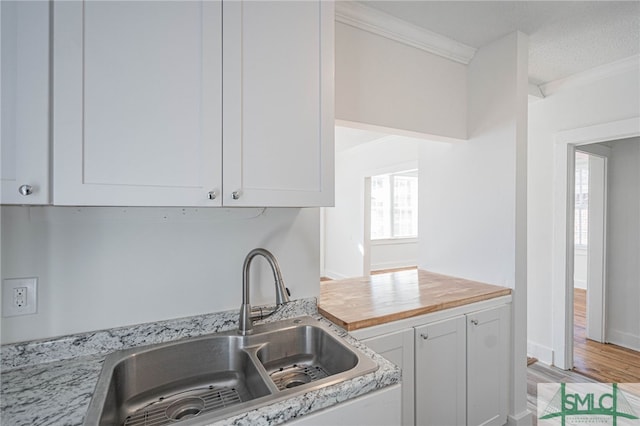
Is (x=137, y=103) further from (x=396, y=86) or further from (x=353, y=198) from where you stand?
(x=353, y=198)

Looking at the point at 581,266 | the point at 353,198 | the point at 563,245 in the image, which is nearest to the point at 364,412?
the point at 563,245

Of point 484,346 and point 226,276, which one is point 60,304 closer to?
point 226,276

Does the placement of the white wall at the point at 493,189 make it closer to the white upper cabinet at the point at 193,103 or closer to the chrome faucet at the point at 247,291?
the white upper cabinet at the point at 193,103

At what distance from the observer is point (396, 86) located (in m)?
1.98

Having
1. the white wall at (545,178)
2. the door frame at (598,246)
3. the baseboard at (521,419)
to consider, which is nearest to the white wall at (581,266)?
the door frame at (598,246)

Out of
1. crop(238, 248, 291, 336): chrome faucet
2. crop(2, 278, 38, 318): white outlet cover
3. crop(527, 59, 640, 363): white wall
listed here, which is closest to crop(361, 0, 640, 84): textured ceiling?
crop(527, 59, 640, 363): white wall

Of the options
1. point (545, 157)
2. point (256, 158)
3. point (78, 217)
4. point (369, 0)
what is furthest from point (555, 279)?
point (78, 217)

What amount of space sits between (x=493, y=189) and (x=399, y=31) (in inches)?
46.0

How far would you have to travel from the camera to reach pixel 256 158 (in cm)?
113

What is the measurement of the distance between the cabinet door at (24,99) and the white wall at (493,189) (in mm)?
2249

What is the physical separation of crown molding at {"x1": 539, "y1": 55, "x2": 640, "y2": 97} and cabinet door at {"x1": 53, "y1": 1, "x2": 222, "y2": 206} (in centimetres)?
290

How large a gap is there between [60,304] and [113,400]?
0.41 m

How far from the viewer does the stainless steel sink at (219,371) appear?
1.02m

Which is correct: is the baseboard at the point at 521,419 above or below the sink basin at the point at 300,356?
below
